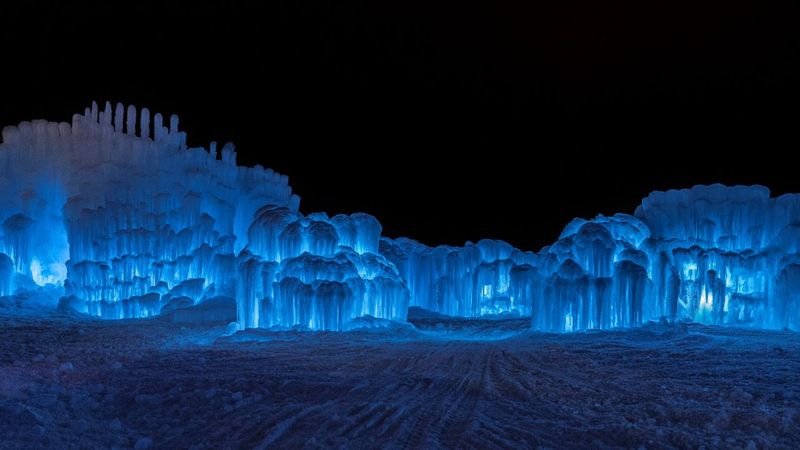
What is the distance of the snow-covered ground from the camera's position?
7.61 m

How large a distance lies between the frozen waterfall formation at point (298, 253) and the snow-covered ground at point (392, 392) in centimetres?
336

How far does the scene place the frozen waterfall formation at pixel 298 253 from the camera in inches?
804

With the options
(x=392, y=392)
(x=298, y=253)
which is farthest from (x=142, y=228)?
(x=392, y=392)

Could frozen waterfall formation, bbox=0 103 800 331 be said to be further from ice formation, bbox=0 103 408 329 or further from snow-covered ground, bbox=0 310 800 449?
snow-covered ground, bbox=0 310 800 449

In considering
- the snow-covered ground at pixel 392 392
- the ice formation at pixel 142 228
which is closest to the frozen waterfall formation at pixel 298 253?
the ice formation at pixel 142 228

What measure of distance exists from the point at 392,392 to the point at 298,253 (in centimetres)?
1224

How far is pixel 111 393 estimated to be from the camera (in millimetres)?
9633

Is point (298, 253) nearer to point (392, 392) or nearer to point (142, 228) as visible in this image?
point (142, 228)


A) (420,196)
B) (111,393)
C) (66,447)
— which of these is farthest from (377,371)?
(420,196)

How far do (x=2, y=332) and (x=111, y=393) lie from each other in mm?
9052

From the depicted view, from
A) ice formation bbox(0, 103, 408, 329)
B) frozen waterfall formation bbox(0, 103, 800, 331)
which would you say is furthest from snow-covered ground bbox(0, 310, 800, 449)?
ice formation bbox(0, 103, 408, 329)

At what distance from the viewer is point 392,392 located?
10344 millimetres

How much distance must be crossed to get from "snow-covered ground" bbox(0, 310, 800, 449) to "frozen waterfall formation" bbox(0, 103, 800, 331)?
336 centimetres

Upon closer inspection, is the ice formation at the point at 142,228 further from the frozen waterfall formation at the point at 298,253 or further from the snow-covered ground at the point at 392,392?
the snow-covered ground at the point at 392,392
